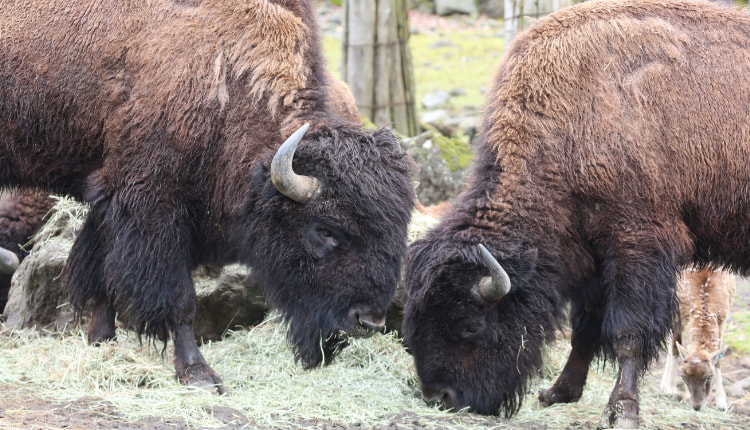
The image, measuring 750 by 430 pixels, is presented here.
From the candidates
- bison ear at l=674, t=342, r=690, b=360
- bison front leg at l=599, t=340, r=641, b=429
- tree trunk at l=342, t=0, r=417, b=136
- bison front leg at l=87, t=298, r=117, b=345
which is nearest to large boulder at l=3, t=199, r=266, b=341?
bison front leg at l=87, t=298, r=117, b=345

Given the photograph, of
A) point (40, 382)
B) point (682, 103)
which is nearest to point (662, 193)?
point (682, 103)

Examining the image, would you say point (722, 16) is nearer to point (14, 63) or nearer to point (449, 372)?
point (449, 372)

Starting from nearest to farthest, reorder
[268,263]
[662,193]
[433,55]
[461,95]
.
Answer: [662,193] < [268,263] < [461,95] < [433,55]

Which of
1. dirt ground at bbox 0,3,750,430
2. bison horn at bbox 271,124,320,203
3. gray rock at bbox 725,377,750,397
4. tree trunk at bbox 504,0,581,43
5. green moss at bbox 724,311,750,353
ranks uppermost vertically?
tree trunk at bbox 504,0,581,43

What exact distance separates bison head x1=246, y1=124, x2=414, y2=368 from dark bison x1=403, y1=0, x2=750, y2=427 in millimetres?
257

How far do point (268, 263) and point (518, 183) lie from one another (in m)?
1.70

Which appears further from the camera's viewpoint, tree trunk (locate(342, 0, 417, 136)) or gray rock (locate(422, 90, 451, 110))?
gray rock (locate(422, 90, 451, 110))

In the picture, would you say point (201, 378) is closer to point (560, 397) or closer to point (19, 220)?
point (560, 397)

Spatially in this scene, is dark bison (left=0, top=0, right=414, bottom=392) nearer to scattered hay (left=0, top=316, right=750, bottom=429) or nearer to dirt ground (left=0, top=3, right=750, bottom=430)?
scattered hay (left=0, top=316, right=750, bottom=429)

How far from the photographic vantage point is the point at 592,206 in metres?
5.11

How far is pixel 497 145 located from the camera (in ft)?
17.3

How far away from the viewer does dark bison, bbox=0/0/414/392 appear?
522 cm

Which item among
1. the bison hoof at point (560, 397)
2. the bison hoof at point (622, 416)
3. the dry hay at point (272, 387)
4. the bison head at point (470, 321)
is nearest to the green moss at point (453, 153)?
the dry hay at point (272, 387)

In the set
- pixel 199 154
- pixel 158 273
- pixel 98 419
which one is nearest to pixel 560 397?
pixel 158 273
